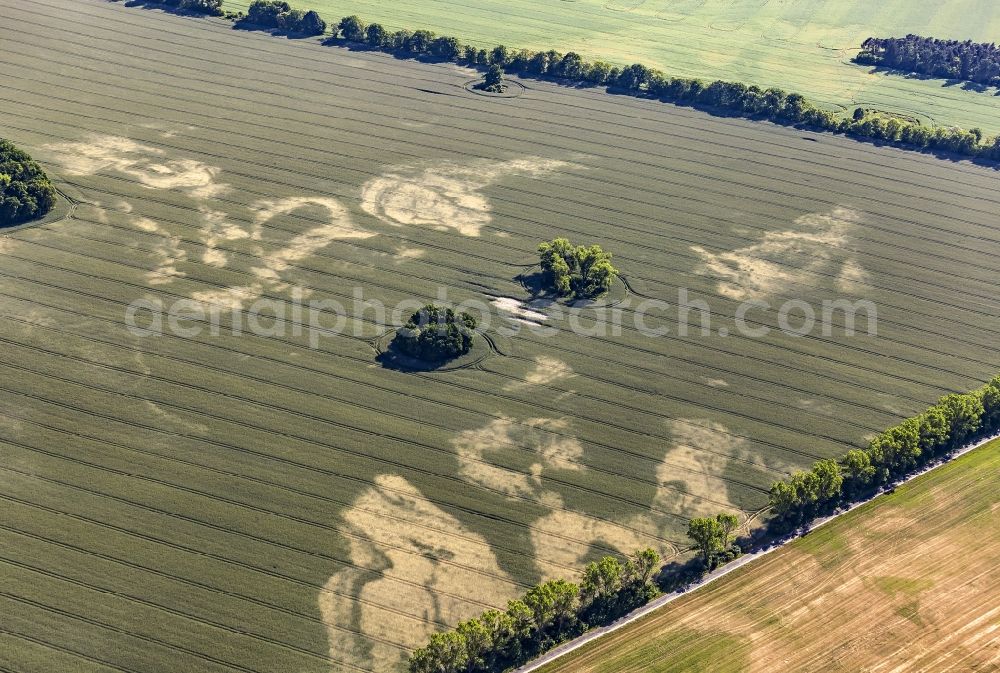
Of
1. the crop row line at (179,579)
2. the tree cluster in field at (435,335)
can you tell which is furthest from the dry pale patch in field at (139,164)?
the crop row line at (179,579)

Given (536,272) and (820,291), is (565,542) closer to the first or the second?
(536,272)

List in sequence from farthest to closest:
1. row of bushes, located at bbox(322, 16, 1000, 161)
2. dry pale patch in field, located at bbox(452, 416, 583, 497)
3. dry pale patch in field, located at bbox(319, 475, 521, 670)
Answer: row of bushes, located at bbox(322, 16, 1000, 161)
dry pale patch in field, located at bbox(452, 416, 583, 497)
dry pale patch in field, located at bbox(319, 475, 521, 670)

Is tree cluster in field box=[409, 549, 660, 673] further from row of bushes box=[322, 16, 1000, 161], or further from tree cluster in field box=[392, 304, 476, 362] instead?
row of bushes box=[322, 16, 1000, 161]

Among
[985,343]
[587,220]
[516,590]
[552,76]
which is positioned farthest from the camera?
[552,76]

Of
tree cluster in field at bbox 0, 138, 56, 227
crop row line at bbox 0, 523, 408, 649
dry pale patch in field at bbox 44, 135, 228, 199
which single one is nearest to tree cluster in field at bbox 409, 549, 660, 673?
crop row line at bbox 0, 523, 408, 649

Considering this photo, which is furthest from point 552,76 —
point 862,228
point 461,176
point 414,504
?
point 414,504

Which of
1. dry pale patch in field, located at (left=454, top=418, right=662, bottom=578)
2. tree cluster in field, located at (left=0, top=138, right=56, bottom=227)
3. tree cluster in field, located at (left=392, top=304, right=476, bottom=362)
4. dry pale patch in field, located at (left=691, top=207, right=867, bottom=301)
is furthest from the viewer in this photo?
tree cluster in field, located at (left=0, top=138, right=56, bottom=227)

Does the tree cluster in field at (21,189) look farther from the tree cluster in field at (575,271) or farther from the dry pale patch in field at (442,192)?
the tree cluster in field at (575,271)
